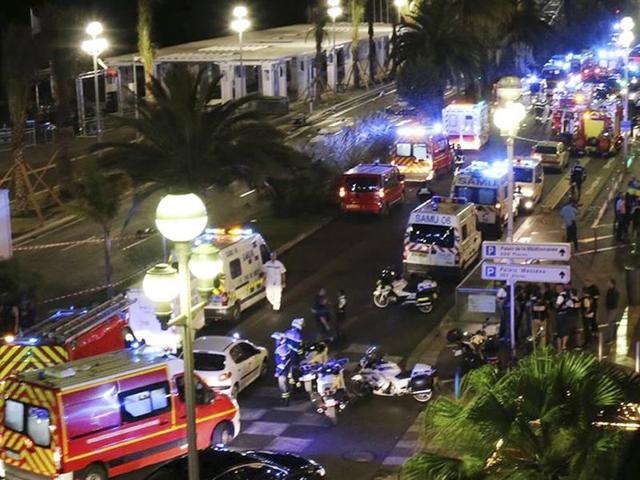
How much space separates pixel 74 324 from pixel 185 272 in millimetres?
9955

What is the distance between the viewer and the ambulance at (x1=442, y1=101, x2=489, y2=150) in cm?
5056

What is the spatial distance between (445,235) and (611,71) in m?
51.4

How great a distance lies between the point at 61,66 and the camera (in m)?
41.3

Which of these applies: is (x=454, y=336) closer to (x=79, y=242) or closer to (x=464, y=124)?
(x=79, y=242)

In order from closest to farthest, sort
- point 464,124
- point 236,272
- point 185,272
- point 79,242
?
1. point 185,272
2. point 236,272
3. point 79,242
4. point 464,124

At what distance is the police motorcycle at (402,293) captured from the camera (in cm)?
2852

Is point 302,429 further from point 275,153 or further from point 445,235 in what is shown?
point 275,153

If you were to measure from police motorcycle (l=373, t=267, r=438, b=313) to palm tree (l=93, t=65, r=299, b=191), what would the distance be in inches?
243

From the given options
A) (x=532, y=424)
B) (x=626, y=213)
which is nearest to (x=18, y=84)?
(x=626, y=213)

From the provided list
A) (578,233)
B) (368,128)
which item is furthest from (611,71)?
(578,233)

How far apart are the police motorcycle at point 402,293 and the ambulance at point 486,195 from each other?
7408mm

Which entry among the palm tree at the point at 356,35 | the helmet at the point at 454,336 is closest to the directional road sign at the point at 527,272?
the helmet at the point at 454,336

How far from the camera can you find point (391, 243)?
1404 inches

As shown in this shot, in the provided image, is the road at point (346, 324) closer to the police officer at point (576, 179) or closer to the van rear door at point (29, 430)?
the police officer at point (576, 179)
